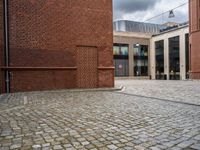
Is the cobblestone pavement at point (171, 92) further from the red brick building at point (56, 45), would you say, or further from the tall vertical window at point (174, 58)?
the tall vertical window at point (174, 58)

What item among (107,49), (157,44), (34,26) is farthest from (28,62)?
(157,44)

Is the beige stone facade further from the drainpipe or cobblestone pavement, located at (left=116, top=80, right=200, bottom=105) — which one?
the drainpipe

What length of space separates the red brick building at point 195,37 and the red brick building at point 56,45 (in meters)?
17.6

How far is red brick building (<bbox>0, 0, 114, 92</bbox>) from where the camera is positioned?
1130 centimetres

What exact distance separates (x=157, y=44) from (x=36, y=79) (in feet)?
116

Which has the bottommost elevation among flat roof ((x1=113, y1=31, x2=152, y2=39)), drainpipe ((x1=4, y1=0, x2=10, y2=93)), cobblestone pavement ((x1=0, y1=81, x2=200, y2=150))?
cobblestone pavement ((x1=0, y1=81, x2=200, y2=150))

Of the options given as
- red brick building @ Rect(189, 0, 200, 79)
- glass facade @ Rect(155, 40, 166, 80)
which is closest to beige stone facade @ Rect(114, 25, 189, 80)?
glass facade @ Rect(155, 40, 166, 80)

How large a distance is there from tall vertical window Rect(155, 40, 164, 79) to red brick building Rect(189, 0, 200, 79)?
13015 mm

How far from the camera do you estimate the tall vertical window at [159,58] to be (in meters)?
41.9

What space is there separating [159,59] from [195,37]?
1492 centimetres

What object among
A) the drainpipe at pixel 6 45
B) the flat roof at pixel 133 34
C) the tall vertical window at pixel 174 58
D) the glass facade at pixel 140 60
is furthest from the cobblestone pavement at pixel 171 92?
the glass facade at pixel 140 60

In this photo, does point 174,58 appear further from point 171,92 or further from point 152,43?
point 171,92

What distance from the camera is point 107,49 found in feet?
44.5

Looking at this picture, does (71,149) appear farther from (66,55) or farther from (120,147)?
(66,55)
